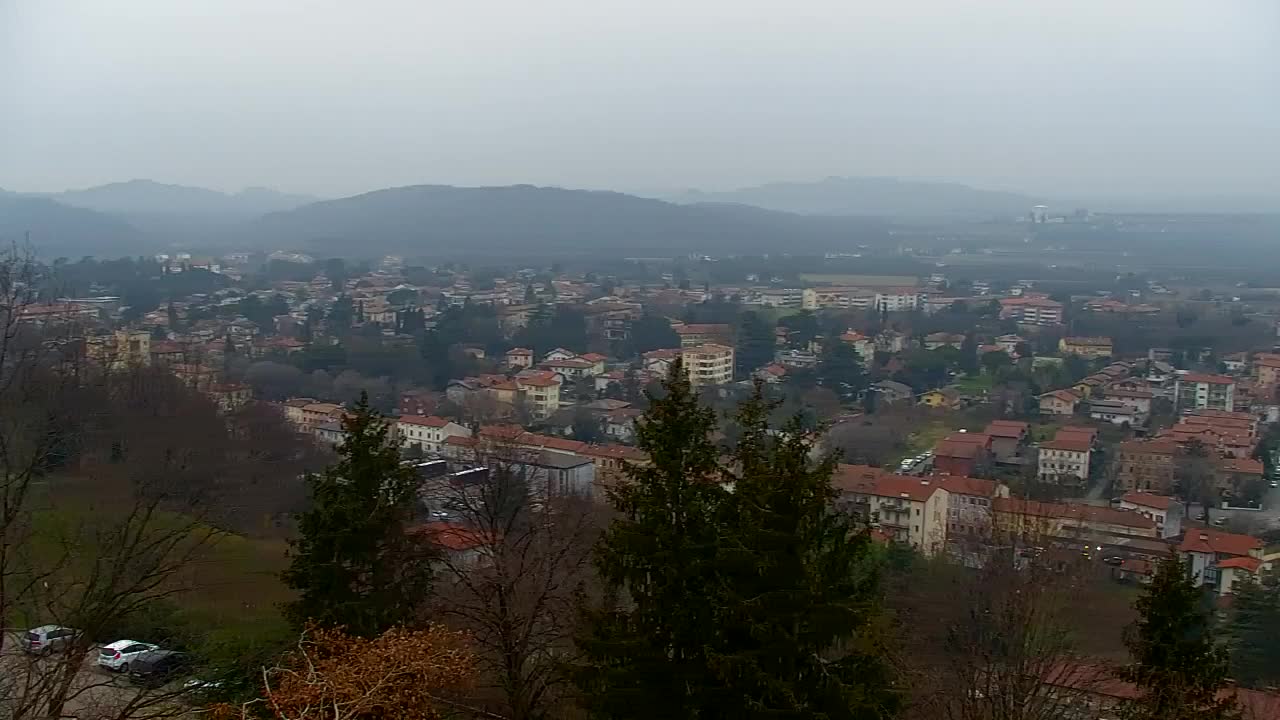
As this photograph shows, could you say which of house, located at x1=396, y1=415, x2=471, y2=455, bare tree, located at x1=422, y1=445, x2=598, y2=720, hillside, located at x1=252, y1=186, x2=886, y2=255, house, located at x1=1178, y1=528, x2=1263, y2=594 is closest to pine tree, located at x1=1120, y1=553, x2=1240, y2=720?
bare tree, located at x1=422, y1=445, x2=598, y2=720

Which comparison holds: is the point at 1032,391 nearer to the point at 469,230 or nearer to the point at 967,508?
the point at 967,508

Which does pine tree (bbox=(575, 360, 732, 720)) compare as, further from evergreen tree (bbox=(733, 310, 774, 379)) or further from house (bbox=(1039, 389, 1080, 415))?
evergreen tree (bbox=(733, 310, 774, 379))

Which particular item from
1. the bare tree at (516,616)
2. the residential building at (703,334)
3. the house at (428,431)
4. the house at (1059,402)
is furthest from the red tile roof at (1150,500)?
the residential building at (703,334)

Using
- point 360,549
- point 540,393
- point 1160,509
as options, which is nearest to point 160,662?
point 360,549

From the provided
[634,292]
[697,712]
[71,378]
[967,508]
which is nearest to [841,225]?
[634,292]

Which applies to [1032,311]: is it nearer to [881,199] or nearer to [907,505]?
[907,505]

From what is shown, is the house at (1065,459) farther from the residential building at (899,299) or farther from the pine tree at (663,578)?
the residential building at (899,299)
